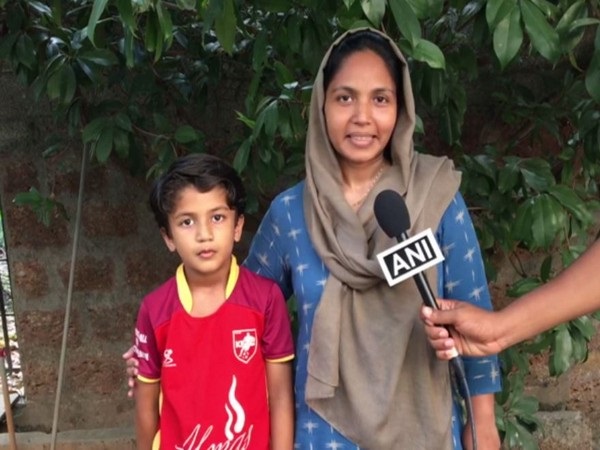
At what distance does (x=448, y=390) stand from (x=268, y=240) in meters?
0.43

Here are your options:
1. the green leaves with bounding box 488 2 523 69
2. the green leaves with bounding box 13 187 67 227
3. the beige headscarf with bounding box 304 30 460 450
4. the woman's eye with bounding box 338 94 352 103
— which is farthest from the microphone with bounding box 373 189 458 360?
the green leaves with bounding box 13 187 67 227

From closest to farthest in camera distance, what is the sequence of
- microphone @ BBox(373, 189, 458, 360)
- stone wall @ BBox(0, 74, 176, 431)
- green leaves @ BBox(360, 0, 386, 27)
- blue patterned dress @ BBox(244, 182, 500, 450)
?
1. microphone @ BBox(373, 189, 458, 360)
2. green leaves @ BBox(360, 0, 386, 27)
3. blue patterned dress @ BBox(244, 182, 500, 450)
4. stone wall @ BBox(0, 74, 176, 431)

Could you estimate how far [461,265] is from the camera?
50.2 inches

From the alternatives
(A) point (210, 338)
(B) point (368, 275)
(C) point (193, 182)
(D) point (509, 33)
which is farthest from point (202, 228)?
(D) point (509, 33)

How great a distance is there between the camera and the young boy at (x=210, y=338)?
124 cm

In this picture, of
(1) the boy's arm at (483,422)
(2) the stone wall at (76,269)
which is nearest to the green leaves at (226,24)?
(1) the boy's arm at (483,422)

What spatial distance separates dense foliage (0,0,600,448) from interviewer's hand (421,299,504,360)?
0.45m

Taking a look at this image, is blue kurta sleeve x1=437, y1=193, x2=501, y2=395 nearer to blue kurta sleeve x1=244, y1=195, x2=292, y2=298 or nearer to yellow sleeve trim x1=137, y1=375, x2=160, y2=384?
blue kurta sleeve x1=244, y1=195, x2=292, y2=298

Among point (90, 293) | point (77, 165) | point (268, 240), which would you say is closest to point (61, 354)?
point (90, 293)

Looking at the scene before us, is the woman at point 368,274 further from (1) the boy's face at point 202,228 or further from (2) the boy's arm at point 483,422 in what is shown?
(1) the boy's face at point 202,228

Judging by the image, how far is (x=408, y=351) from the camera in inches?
49.2

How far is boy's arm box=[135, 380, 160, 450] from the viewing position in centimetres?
131

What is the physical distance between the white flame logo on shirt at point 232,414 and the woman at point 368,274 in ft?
0.38

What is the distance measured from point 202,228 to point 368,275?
288mm
